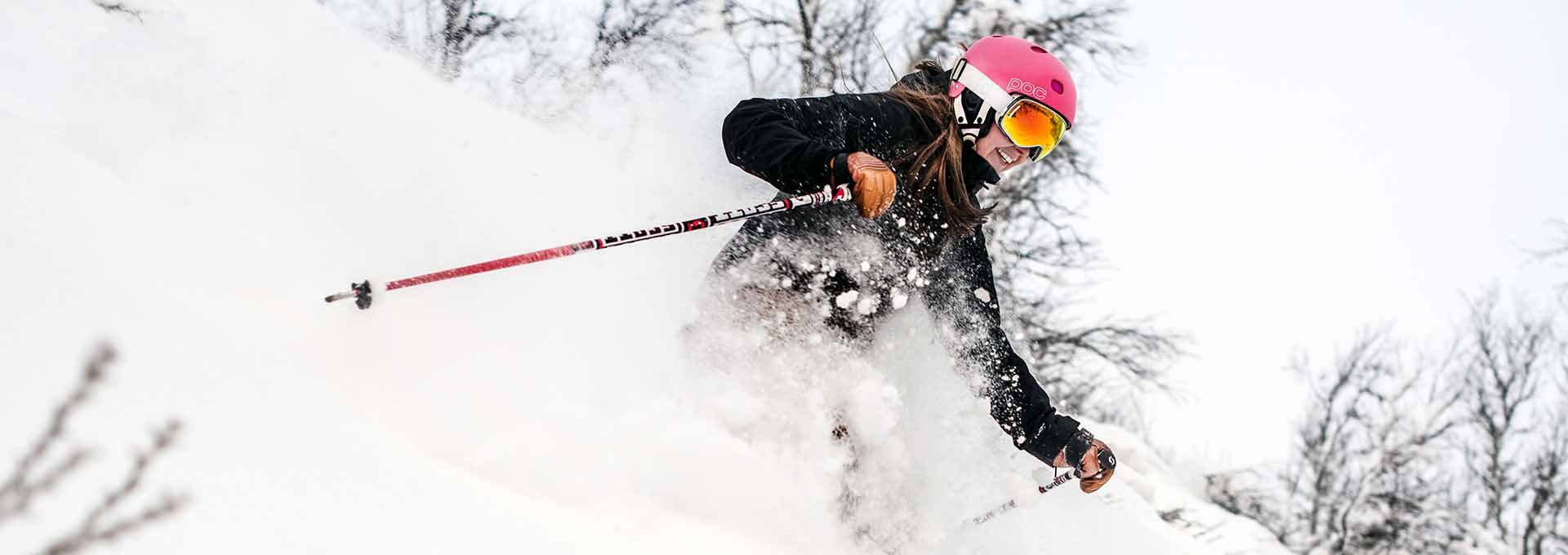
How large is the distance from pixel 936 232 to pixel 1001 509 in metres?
1.08

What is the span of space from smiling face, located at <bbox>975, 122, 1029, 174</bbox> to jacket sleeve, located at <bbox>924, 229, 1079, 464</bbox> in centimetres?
25

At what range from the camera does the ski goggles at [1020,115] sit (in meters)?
3.02

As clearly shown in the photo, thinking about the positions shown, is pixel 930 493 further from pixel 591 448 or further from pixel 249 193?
pixel 249 193

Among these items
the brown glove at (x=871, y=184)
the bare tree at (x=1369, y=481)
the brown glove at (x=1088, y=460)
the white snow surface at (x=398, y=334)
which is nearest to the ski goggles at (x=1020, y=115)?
the brown glove at (x=871, y=184)

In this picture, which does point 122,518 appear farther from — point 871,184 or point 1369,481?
point 1369,481

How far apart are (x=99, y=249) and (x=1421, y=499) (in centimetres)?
2270

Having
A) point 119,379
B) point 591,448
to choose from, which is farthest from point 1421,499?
point 119,379

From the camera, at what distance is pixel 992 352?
124 inches

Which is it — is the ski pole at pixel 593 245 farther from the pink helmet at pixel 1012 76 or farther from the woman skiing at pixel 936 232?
the pink helmet at pixel 1012 76

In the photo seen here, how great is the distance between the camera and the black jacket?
3049 millimetres

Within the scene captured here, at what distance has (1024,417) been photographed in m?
3.14

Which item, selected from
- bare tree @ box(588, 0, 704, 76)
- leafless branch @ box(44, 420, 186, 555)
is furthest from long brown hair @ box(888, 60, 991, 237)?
bare tree @ box(588, 0, 704, 76)

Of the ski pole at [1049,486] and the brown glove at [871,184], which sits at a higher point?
the brown glove at [871,184]


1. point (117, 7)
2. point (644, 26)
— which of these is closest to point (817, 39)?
point (644, 26)
